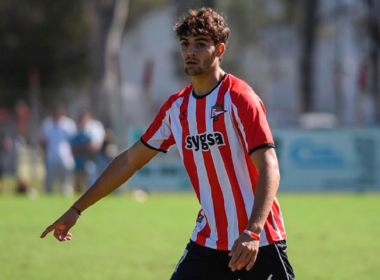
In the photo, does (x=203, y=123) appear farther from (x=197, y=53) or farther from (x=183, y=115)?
(x=197, y=53)

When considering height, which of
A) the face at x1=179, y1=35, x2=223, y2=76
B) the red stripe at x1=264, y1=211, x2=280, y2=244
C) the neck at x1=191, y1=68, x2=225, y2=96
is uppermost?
the face at x1=179, y1=35, x2=223, y2=76

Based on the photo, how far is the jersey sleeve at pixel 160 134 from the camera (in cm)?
611

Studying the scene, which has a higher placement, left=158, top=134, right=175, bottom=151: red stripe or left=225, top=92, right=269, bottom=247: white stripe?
left=158, top=134, right=175, bottom=151: red stripe

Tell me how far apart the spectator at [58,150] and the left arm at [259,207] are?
665 inches

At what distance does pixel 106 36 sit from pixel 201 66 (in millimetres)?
28606

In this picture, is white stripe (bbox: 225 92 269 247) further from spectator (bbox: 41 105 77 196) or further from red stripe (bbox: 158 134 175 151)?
spectator (bbox: 41 105 77 196)

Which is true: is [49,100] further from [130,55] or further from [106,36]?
[130,55]

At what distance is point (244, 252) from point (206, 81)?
132 cm

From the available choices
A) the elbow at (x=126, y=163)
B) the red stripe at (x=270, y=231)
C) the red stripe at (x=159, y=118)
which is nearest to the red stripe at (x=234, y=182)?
the red stripe at (x=270, y=231)

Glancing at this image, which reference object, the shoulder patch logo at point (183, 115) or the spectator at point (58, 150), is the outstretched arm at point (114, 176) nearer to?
the shoulder patch logo at point (183, 115)

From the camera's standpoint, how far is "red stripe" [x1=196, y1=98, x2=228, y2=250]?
570 cm

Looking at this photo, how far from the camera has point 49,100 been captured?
34.9 metres

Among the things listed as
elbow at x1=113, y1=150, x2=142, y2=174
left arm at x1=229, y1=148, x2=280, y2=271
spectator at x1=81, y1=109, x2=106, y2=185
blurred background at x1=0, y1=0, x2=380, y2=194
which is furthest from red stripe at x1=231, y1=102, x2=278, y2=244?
blurred background at x1=0, y1=0, x2=380, y2=194

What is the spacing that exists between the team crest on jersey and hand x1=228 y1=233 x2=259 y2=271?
0.96 m
